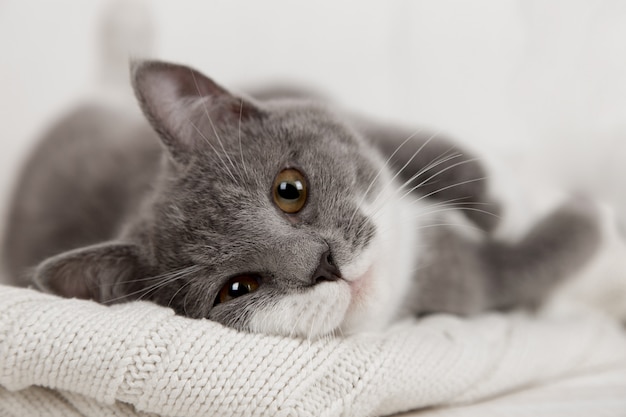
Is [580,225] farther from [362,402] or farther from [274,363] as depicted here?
[274,363]

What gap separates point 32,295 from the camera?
896 millimetres

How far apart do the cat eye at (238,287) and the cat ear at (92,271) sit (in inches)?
7.5

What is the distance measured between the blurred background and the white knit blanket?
688 millimetres

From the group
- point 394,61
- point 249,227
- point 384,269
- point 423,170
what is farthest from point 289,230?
point 394,61

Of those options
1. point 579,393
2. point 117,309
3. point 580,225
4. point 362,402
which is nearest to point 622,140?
point 580,225

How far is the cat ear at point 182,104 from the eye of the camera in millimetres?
1052

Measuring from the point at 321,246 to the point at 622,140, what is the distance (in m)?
0.91

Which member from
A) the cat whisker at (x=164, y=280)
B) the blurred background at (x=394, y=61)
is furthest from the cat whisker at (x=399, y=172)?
the cat whisker at (x=164, y=280)

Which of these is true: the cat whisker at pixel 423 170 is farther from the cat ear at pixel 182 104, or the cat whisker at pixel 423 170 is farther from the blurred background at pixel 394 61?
the cat ear at pixel 182 104

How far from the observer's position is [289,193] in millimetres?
1008

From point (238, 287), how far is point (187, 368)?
0.62ft

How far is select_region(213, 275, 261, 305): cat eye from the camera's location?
0.96 m

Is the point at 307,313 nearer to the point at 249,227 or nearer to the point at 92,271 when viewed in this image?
the point at 249,227

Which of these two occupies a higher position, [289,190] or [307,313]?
[289,190]
